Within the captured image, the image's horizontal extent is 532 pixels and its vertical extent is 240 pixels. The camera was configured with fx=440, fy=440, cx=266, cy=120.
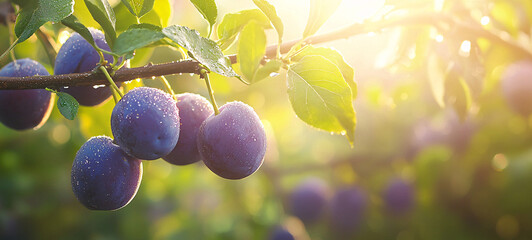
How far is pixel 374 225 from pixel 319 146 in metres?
0.68

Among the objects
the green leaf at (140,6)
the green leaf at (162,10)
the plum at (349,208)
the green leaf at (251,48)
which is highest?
the green leaf at (140,6)

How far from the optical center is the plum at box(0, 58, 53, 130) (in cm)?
72

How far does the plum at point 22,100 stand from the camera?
0.72 m

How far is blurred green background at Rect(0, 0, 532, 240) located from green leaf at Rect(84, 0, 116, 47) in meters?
0.76

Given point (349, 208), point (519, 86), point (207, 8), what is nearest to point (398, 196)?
point (349, 208)

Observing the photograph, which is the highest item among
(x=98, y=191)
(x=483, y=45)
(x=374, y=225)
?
(x=98, y=191)

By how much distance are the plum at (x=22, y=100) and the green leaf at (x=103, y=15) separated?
0.72 feet

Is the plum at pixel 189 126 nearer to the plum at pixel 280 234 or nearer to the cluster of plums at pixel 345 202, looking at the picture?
the plum at pixel 280 234

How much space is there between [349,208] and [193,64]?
1811 millimetres

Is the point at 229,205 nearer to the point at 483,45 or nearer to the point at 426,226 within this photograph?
the point at 426,226

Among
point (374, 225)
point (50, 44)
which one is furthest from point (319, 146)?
point (50, 44)

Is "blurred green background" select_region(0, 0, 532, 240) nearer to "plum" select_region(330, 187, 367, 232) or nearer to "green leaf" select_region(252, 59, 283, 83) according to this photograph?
"plum" select_region(330, 187, 367, 232)

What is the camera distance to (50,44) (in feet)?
2.60

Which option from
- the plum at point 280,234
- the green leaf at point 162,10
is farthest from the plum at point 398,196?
the green leaf at point 162,10
